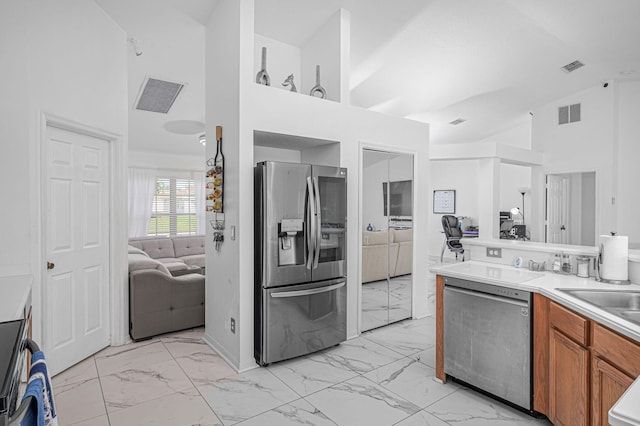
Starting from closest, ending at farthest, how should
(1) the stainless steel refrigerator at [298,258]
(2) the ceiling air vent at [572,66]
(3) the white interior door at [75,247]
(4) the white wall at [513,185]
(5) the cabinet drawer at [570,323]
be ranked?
(5) the cabinet drawer at [570,323] < (3) the white interior door at [75,247] < (1) the stainless steel refrigerator at [298,258] < (2) the ceiling air vent at [572,66] < (4) the white wall at [513,185]

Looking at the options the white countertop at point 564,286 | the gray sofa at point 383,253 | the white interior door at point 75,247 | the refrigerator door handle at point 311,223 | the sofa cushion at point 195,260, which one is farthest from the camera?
the sofa cushion at point 195,260

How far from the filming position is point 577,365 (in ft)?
6.24

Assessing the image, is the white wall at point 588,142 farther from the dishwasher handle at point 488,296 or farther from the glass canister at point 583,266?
the dishwasher handle at point 488,296

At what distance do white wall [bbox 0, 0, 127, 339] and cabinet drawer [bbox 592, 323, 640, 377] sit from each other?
3.51 meters

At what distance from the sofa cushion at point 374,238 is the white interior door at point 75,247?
8.36 ft

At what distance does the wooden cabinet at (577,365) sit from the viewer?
163cm

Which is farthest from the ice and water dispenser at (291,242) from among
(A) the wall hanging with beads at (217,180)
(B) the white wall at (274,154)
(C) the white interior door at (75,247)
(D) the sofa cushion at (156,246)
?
(D) the sofa cushion at (156,246)

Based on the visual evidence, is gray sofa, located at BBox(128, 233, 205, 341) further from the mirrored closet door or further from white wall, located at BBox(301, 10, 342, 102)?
white wall, located at BBox(301, 10, 342, 102)

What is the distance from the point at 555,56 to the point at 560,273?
4468 millimetres

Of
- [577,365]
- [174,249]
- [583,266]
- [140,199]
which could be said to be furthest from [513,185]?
[140,199]

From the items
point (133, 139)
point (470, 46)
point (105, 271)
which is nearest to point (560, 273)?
point (470, 46)

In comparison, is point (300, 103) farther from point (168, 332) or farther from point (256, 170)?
point (168, 332)

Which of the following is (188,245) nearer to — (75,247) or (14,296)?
(75,247)

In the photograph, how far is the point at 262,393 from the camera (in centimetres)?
262
